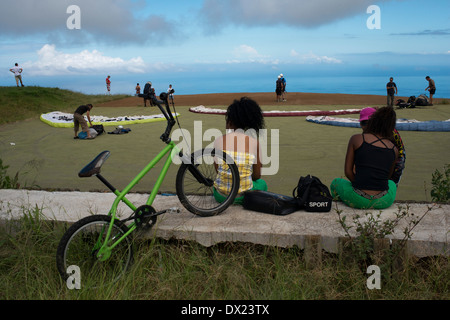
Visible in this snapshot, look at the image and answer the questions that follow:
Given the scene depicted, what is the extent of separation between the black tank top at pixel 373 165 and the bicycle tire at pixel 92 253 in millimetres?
2262

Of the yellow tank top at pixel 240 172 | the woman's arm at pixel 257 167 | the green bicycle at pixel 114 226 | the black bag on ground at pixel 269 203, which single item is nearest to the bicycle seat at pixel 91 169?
the green bicycle at pixel 114 226

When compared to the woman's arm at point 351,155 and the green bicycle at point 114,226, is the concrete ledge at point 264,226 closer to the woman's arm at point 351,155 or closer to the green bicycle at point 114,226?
the green bicycle at point 114,226

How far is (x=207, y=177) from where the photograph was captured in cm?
397

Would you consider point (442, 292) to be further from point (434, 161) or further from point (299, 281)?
point (434, 161)

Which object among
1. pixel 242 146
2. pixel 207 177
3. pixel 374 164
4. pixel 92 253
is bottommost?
pixel 92 253

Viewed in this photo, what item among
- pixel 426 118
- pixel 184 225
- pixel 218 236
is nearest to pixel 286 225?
pixel 218 236

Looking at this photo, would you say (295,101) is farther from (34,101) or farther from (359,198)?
(359,198)

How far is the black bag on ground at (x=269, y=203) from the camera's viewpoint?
391 cm

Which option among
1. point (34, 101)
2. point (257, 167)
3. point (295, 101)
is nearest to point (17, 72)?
point (34, 101)

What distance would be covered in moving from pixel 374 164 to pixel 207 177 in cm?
160

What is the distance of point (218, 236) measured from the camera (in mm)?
3529
